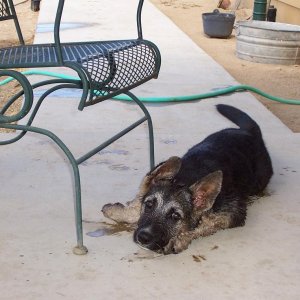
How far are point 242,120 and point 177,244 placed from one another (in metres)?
1.28

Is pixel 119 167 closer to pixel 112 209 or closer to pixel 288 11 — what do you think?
pixel 112 209

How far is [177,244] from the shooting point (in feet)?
8.95

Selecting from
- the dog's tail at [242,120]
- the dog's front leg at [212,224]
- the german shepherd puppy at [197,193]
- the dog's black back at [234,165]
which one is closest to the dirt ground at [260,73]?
the dog's tail at [242,120]

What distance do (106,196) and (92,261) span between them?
0.66m

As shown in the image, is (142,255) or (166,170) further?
(166,170)

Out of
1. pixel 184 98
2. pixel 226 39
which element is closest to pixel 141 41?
pixel 184 98

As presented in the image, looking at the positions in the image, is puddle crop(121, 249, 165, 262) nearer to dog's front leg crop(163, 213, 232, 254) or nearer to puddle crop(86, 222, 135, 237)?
dog's front leg crop(163, 213, 232, 254)

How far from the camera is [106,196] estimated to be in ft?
10.7

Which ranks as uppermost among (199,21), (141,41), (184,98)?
(141,41)

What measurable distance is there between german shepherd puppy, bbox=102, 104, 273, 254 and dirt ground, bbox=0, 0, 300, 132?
1.82 m

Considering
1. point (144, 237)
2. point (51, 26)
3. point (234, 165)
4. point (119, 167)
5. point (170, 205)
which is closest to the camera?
point (144, 237)

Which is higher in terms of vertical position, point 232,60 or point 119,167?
point 119,167

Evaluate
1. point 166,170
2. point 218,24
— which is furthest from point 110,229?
point 218,24

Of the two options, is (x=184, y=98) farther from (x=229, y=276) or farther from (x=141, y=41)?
(x=229, y=276)
